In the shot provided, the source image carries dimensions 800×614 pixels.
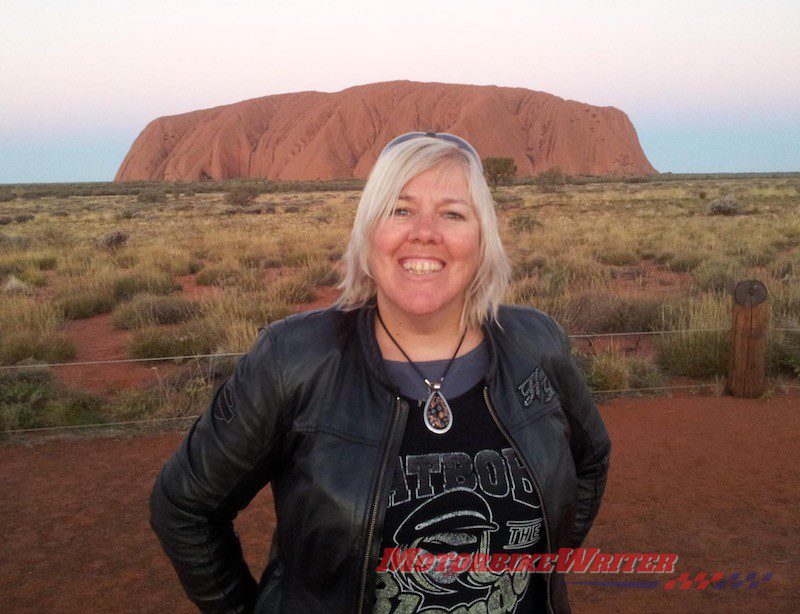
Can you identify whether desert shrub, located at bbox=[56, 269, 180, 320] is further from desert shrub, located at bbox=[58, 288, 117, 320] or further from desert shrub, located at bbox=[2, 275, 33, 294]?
desert shrub, located at bbox=[2, 275, 33, 294]

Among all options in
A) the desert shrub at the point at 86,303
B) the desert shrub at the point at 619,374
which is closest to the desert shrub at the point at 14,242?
the desert shrub at the point at 86,303

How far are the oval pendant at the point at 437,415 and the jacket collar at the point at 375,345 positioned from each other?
0.29 feet

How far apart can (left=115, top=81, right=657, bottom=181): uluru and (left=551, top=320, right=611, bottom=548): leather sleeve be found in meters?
79.4

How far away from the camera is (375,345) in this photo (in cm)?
154

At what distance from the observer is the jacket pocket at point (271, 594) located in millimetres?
1539

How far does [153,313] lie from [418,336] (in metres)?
7.88

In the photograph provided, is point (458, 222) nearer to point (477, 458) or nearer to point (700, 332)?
point (477, 458)

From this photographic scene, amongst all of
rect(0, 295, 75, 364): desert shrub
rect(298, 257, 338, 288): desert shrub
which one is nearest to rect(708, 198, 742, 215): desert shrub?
rect(298, 257, 338, 288): desert shrub

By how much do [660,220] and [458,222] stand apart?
19.9 m

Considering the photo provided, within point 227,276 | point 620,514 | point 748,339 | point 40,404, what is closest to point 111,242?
point 227,276

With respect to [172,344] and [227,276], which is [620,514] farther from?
[227,276]

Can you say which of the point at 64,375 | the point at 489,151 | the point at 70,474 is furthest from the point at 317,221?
the point at 489,151

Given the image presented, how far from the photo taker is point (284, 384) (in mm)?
1433

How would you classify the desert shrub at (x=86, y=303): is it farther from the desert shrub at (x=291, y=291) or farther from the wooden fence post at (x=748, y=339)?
the wooden fence post at (x=748, y=339)
